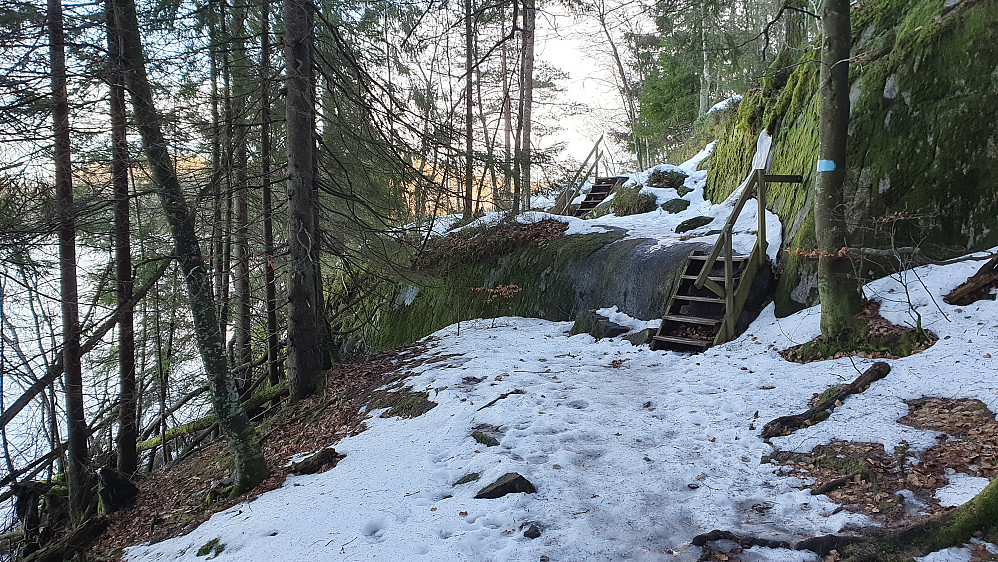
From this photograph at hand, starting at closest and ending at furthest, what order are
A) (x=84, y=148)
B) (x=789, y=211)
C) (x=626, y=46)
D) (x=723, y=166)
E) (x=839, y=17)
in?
(x=839, y=17)
(x=84, y=148)
(x=789, y=211)
(x=723, y=166)
(x=626, y=46)

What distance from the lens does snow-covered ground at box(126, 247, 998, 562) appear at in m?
3.27

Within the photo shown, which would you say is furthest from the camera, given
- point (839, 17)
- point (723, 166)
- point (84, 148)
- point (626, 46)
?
point (626, 46)

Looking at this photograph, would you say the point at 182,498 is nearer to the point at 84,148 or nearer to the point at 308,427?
the point at 308,427

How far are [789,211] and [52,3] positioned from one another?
33.0ft

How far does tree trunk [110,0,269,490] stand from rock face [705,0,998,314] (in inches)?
277

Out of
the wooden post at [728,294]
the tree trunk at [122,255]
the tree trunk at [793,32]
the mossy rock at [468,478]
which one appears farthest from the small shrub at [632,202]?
the tree trunk at [122,255]

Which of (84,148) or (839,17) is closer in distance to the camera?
(839,17)

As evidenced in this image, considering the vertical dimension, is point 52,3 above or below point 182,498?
above

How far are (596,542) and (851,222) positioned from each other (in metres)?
5.69

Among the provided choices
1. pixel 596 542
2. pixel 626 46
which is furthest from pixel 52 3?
pixel 626 46

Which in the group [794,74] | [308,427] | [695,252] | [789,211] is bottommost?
[308,427]

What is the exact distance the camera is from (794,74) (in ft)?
31.2

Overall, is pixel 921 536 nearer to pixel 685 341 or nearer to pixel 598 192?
pixel 685 341

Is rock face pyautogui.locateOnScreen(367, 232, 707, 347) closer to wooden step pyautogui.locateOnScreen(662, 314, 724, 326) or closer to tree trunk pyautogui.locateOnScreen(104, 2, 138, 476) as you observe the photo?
wooden step pyautogui.locateOnScreen(662, 314, 724, 326)
